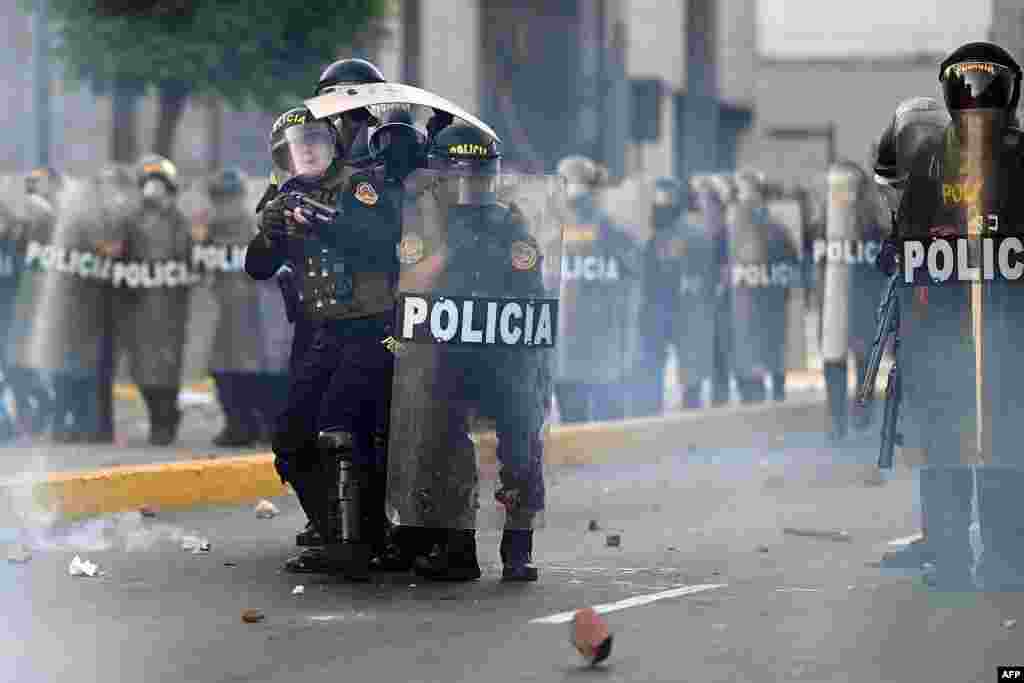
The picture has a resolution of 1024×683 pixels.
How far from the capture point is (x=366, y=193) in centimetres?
916

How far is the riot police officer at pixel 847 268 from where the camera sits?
1644cm

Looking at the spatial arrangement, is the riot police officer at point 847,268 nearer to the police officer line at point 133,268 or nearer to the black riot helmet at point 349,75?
the police officer line at point 133,268

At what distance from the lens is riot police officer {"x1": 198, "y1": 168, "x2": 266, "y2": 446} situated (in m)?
15.5

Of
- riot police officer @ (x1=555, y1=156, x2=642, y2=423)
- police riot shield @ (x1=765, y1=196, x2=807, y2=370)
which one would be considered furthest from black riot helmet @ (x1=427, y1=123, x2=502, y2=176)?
police riot shield @ (x1=765, y1=196, x2=807, y2=370)

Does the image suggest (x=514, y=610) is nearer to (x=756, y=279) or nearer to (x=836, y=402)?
(x=836, y=402)

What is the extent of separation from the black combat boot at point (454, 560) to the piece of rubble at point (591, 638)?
1912mm

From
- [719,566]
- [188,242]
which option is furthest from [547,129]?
[719,566]

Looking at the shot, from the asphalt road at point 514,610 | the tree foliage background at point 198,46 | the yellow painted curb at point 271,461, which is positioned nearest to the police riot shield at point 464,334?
the yellow painted curb at point 271,461

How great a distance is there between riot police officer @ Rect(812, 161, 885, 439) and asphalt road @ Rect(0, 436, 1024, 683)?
4.64m

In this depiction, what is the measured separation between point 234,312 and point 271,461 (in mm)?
2986

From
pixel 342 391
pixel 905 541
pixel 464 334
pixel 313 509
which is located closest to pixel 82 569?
pixel 313 509

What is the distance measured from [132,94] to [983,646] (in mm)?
26300

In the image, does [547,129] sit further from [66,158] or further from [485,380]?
[485,380]

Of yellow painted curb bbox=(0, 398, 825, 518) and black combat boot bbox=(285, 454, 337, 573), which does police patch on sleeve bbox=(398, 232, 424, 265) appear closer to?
yellow painted curb bbox=(0, 398, 825, 518)
